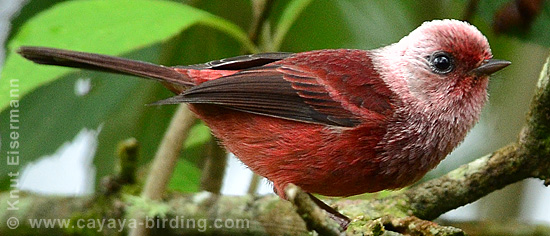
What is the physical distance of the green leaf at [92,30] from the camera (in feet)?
12.5

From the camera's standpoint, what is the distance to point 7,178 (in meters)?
4.88

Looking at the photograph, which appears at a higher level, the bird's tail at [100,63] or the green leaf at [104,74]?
the green leaf at [104,74]

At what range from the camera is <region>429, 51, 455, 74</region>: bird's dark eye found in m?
3.91

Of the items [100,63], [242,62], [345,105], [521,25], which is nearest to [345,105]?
[345,105]

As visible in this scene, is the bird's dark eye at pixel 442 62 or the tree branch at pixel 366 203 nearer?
the tree branch at pixel 366 203

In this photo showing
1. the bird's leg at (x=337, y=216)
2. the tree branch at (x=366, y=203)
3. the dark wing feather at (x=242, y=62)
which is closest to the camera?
the tree branch at (x=366, y=203)

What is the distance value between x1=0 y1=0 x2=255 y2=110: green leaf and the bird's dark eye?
136 cm

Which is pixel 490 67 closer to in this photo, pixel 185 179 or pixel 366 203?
pixel 366 203

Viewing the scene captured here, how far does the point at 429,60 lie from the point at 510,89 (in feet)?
9.58

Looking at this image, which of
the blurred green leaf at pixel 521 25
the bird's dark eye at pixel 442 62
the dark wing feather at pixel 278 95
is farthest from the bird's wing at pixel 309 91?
the blurred green leaf at pixel 521 25

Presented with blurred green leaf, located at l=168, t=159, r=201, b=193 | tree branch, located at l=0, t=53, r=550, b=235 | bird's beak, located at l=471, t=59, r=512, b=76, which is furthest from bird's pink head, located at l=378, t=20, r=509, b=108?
blurred green leaf, located at l=168, t=159, r=201, b=193

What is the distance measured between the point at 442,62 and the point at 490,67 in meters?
0.26

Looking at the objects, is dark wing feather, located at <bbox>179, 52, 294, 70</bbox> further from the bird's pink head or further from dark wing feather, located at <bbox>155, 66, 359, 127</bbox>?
the bird's pink head

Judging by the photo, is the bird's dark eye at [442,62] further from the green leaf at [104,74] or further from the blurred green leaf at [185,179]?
the blurred green leaf at [185,179]
